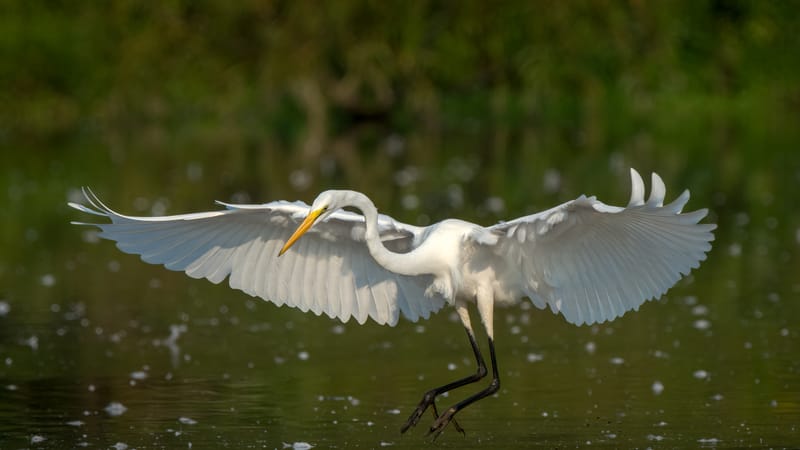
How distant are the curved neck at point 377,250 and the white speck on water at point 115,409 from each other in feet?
6.48

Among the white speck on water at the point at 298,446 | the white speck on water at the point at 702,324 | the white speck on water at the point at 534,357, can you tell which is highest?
the white speck on water at the point at 702,324

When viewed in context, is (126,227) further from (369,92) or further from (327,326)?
(369,92)

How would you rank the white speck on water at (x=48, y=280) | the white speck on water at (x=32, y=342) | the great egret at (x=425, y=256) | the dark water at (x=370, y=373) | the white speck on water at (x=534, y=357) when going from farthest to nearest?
the white speck on water at (x=48, y=280) → the white speck on water at (x=32, y=342) → the white speck on water at (x=534, y=357) → the dark water at (x=370, y=373) → the great egret at (x=425, y=256)

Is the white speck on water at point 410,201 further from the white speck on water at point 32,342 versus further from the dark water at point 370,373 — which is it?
the white speck on water at point 32,342

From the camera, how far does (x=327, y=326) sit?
37.4 feet

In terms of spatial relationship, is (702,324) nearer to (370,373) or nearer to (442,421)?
(370,373)

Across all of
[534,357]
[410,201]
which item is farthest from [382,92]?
[534,357]

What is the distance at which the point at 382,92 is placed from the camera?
1346 inches

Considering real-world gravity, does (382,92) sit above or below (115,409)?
above

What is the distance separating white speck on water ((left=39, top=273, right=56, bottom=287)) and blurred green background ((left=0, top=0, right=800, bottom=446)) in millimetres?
7365

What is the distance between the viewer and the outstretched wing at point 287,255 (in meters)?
7.66

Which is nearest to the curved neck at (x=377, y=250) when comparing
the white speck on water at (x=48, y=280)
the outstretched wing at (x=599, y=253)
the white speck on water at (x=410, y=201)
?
the outstretched wing at (x=599, y=253)

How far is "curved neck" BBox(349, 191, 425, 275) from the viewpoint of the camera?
7.33 metres

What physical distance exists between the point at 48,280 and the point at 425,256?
6.99 m
